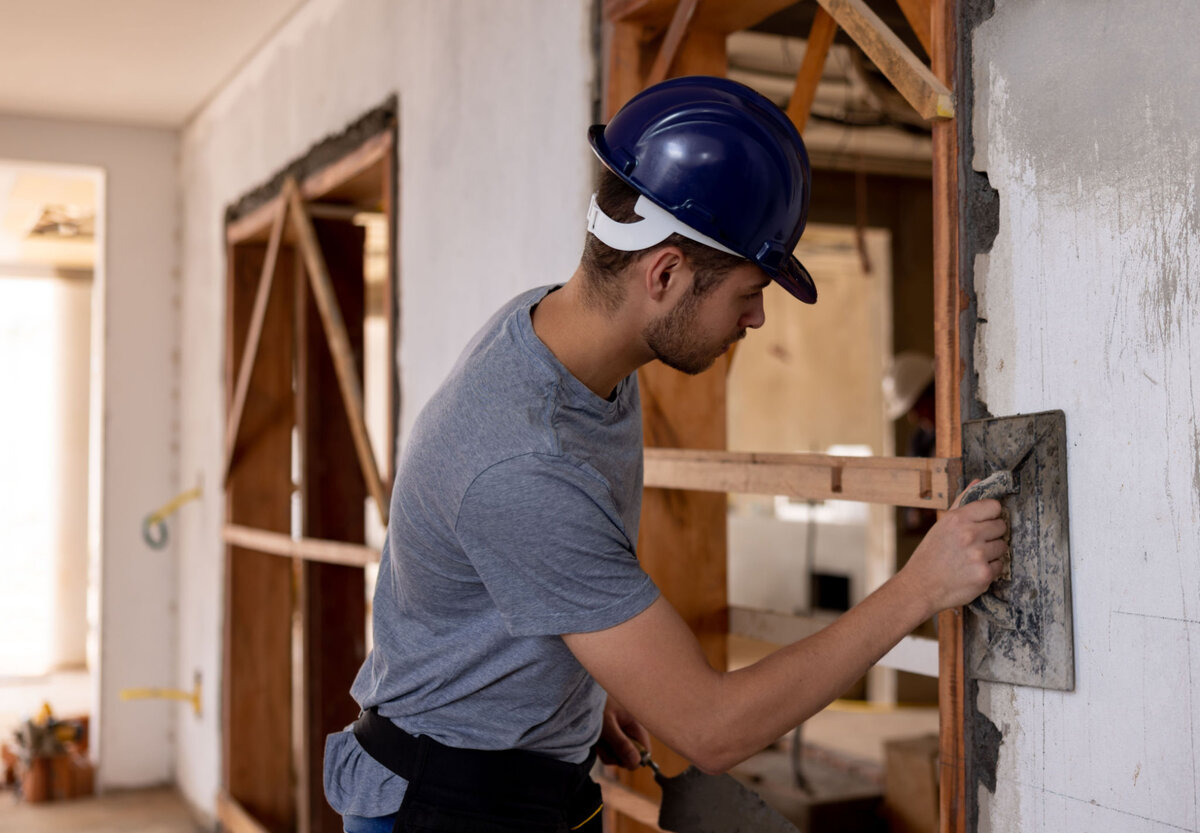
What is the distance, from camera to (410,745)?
4.99 ft

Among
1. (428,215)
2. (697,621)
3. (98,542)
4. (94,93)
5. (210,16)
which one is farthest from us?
(98,542)

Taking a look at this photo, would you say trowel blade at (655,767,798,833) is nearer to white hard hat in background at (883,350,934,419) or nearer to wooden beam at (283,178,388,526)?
wooden beam at (283,178,388,526)

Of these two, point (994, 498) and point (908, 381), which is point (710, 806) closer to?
point (994, 498)

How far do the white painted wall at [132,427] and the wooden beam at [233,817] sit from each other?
3.78 ft

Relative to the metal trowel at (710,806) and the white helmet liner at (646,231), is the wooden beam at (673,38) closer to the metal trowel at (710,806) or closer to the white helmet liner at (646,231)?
the white helmet liner at (646,231)

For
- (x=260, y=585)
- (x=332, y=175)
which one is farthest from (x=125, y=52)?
(x=260, y=585)

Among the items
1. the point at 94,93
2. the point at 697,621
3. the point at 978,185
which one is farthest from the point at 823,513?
the point at 978,185

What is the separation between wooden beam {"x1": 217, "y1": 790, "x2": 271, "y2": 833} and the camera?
4117mm

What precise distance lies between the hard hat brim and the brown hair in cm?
5

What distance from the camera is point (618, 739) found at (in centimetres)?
182

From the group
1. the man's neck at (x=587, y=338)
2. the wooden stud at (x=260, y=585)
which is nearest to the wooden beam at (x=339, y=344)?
the wooden stud at (x=260, y=585)

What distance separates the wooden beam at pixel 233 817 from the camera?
162 inches

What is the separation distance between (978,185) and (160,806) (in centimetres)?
497

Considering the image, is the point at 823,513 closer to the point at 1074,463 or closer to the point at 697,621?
the point at 697,621
